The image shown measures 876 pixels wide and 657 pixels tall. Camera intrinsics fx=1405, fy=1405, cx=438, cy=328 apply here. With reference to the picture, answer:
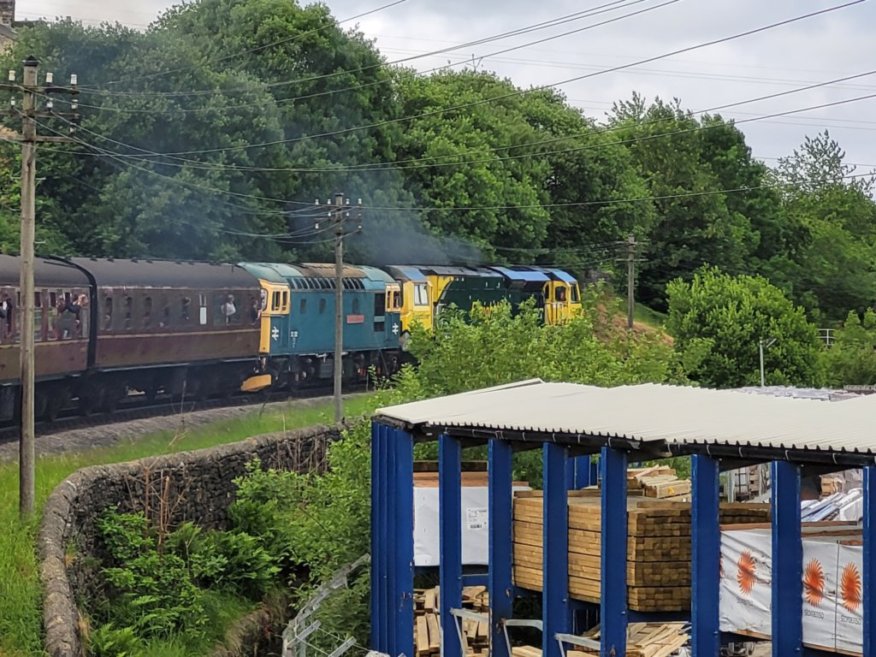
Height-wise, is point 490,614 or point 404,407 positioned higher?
point 404,407

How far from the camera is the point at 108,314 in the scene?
27.7 meters

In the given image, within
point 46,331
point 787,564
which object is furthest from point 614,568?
point 46,331

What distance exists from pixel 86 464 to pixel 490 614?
10982 mm

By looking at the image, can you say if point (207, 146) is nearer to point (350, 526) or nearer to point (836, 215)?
point (350, 526)

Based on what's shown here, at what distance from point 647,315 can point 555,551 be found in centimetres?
6062

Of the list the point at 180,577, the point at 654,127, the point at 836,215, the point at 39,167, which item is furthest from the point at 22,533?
the point at 836,215

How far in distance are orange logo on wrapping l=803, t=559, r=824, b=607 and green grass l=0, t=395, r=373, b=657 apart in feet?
26.9

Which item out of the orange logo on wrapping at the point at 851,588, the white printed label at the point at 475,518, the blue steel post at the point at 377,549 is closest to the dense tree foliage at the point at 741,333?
the blue steel post at the point at 377,549

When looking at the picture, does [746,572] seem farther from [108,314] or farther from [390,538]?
[108,314]

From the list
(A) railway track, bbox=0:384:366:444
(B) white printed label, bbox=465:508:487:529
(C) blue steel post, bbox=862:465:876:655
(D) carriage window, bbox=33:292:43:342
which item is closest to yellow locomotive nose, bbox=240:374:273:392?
(A) railway track, bbox=0:384:366:444

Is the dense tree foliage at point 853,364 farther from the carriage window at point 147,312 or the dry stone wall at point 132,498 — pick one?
the carriage window at point 147,312

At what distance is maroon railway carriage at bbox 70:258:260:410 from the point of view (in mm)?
27781

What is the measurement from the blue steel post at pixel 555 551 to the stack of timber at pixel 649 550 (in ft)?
0.40

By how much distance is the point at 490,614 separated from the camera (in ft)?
43.7
